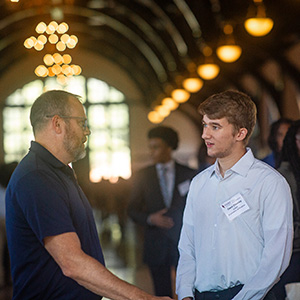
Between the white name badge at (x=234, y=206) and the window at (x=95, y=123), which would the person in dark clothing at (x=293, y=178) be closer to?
the white name badge at (x=234, y=206)

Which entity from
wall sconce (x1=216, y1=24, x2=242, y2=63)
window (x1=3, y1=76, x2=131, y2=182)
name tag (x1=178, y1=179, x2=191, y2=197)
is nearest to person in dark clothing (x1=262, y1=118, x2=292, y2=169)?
name tag (x1=178, y1=179, x2=191, y2=197)

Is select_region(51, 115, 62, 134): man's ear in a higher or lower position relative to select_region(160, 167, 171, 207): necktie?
higher

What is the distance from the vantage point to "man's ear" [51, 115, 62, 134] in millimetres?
3234

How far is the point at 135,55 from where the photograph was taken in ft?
91.7

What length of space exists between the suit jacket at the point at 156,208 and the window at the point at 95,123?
24358mm

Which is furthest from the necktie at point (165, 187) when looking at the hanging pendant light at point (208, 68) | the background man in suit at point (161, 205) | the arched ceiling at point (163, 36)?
the hanging pendant light at point (208, 68)

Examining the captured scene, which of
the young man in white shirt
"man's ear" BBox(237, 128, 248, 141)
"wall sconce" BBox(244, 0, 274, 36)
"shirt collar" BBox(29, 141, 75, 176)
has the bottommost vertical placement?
Answer: the young man in white shirt

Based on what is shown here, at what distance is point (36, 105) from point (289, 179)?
81.6 inches

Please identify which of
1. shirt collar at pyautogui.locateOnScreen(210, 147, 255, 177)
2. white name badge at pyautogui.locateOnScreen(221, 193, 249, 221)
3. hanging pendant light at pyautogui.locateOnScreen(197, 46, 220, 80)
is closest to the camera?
white name badge at pyautogui.locateOnScreen(221, 193, 249, 221)

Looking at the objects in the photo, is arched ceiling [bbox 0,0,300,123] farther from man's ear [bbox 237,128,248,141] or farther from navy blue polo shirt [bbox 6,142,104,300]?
man's ear [bbox 237,128,248,141]

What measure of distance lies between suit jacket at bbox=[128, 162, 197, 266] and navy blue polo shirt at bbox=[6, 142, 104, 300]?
2296 millimetres

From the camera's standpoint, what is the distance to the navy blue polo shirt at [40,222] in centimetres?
290

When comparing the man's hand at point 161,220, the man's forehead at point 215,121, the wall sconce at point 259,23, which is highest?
the wall sconce at point 259,23

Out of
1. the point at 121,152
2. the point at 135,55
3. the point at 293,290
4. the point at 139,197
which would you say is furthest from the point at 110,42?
the point at 293,290
